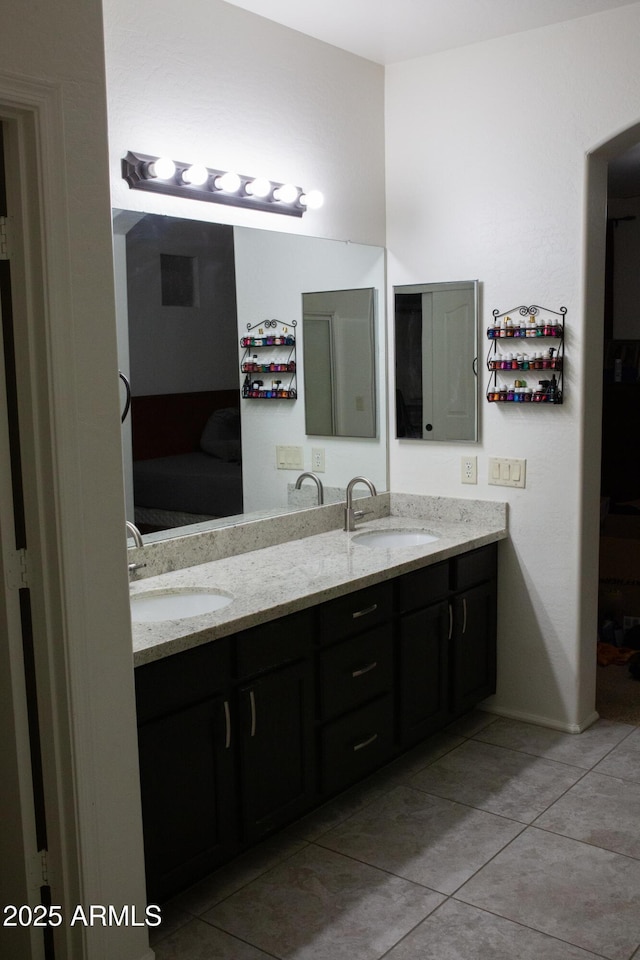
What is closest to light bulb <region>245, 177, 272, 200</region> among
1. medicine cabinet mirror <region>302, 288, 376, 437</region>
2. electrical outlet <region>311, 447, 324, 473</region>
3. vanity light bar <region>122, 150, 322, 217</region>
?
vanity light bar <region>122, 150, 322, 217</region>

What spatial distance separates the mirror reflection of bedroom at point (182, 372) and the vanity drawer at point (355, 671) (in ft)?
2.20

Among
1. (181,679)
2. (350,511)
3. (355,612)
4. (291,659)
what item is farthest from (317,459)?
(181,679)

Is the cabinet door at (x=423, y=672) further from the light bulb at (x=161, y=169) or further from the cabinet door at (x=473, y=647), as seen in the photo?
the light bulb at (x=161, y=169)

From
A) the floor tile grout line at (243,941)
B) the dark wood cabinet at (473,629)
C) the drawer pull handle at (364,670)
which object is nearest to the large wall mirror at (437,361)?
the dark wood cabinet at (473,629)

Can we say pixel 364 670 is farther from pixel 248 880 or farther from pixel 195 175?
pixel 195 175

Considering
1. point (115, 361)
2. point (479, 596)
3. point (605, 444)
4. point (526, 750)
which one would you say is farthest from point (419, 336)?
point (605, 444)

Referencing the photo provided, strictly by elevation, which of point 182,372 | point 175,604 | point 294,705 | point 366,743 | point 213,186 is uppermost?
point 213,186

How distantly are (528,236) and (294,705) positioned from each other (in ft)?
6.46

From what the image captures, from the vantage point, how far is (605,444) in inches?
238

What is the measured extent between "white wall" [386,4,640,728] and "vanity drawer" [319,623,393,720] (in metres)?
0.82

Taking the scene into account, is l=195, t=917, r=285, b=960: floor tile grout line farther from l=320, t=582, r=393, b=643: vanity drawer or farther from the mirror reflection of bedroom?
the mirror reflection of bedroom

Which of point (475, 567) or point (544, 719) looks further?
point (544, 719)

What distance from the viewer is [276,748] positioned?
2607 mm

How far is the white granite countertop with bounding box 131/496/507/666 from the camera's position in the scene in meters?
2.35
